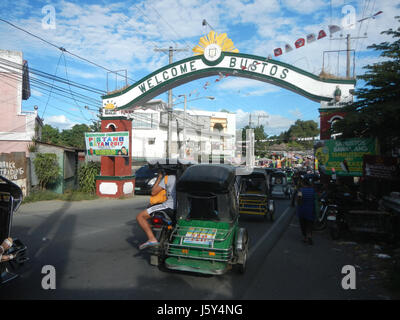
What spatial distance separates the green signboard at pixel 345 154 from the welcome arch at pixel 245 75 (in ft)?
9.93

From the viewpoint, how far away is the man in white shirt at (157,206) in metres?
5.74

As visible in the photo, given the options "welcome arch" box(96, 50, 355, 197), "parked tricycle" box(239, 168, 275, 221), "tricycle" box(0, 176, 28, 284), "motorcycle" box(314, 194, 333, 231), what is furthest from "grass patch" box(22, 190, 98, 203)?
"motorcycle" box(314, 194, 333, 231)

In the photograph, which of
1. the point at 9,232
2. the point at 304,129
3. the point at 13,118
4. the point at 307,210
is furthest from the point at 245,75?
the point at 304,129

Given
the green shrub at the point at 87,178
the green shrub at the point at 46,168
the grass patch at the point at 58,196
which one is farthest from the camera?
the green shrub at the point at 87,178

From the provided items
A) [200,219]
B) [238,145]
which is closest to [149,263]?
[200,219]

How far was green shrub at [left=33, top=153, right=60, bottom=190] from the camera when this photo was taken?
15.4m

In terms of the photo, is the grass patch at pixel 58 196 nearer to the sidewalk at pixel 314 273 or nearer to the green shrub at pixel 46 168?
the green shrub at pixel 46 168

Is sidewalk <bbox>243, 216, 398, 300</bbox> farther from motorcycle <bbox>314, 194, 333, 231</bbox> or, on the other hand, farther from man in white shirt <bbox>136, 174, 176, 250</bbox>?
man in white shirt <bbox>136, 174, 176, 250</bbox>

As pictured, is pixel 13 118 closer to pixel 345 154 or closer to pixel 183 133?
pixel 345 154

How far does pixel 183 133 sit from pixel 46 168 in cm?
2753

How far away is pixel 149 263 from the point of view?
6230 mm

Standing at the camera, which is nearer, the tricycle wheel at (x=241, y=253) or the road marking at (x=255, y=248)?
the road marking at (x=255, y=248)

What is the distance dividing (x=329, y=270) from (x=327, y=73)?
1089cm

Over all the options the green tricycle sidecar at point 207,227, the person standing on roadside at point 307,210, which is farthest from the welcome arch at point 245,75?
the green tricycle sidecar at point 207,227
